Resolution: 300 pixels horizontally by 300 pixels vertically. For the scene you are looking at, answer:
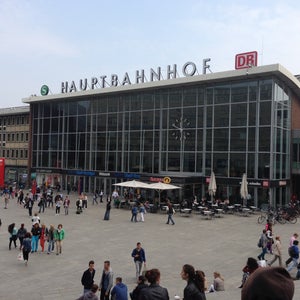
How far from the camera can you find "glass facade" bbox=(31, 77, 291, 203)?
38650 mm

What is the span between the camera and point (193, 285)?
5.82m

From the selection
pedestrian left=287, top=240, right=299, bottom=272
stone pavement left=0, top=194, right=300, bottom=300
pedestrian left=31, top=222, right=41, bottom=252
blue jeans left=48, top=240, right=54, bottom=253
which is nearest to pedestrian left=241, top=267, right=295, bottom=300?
stone pavement left=0, top=194, right=300, bottom=300

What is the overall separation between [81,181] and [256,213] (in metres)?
26.0

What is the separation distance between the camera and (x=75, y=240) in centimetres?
2183

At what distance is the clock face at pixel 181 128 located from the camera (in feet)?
145

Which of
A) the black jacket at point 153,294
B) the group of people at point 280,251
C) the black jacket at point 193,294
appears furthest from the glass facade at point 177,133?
the black jacket at point 153,294

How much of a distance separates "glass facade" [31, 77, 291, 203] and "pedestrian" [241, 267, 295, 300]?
36510 mm

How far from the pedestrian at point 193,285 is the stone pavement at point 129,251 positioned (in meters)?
4.38

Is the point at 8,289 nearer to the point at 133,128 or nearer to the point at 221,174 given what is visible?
the point at 221,174

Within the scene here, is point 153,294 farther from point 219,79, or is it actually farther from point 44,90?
point 44,90

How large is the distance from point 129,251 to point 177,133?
2710cm

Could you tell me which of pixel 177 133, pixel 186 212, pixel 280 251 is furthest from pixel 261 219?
pixel 177 133

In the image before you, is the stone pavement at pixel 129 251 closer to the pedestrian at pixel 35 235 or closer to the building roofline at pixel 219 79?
the pedestrian at pixel 35 235

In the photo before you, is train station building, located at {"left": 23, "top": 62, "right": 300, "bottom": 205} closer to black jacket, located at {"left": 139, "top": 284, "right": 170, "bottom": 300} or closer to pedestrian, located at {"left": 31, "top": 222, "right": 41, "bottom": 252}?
pedestrian, located at {"left": 31, "top": 222, "right": 41, "bottom": 252}
